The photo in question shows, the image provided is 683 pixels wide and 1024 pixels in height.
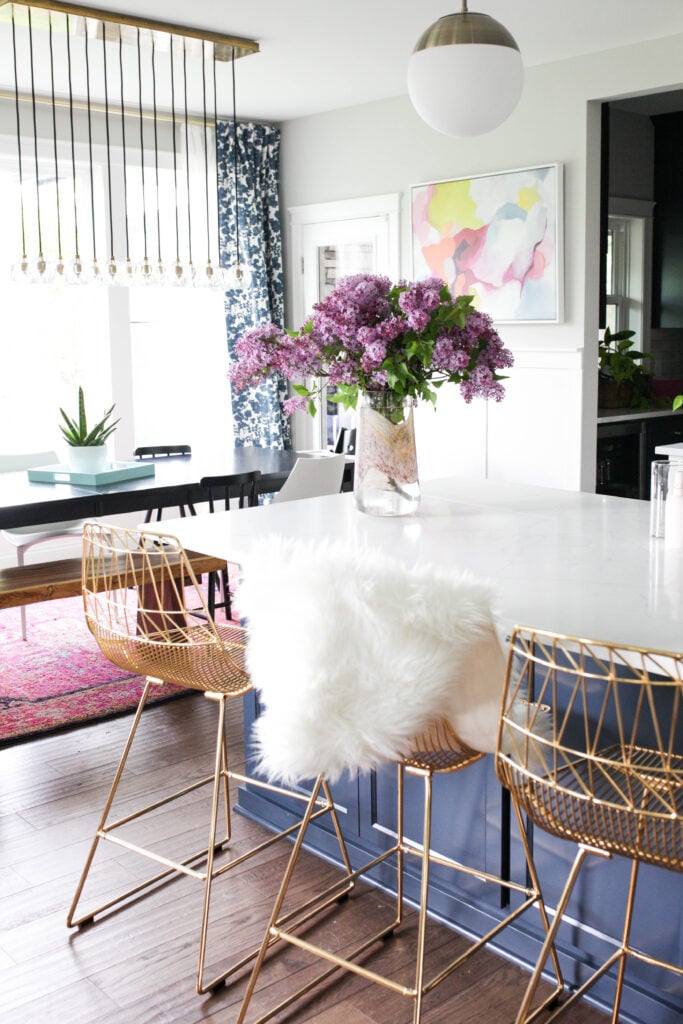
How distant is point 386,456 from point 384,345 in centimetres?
34

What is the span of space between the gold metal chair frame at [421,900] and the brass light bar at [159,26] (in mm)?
3507

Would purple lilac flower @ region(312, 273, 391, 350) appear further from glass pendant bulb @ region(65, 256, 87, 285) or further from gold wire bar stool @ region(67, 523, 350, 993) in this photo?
glass pendant bulb @ region(65, 256, 87, 285)

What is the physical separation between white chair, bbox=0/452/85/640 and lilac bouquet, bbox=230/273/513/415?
221 centimetres

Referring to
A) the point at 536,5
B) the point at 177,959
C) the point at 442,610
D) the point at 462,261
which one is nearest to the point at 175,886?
the point at 177,959

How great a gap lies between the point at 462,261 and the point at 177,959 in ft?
14.1

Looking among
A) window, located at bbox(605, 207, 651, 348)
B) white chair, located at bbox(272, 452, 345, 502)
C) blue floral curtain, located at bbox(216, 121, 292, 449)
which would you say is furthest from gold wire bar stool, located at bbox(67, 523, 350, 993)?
window, located at bbox(605, 207, 651, 348)

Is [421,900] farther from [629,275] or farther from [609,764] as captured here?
[629,275]

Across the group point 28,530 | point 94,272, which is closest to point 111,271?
point 94,272

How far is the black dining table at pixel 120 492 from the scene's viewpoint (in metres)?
4.01

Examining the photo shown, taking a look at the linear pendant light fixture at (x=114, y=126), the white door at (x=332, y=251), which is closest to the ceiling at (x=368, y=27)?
the linear pendant light fixture at (x=114, y=126)

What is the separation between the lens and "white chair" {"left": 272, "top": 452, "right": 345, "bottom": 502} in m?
4.52

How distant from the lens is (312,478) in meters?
4.55

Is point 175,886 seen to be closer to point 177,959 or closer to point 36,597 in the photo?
point 177,959

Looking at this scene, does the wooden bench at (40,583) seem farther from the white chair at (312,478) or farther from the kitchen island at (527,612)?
the kitchen island at (527,612)
